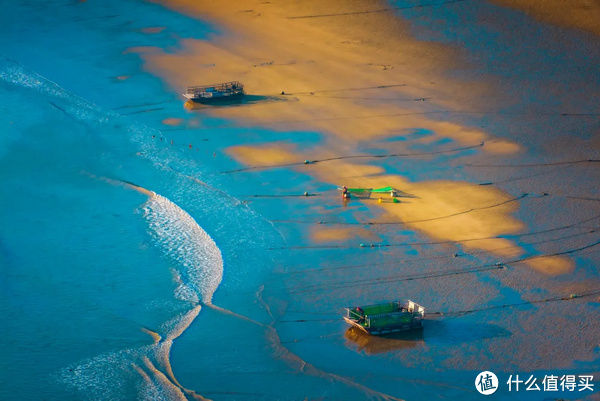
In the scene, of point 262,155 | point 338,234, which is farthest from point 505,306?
point 262,155

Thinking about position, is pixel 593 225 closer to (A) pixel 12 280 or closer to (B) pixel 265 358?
(B) pixel 265 358

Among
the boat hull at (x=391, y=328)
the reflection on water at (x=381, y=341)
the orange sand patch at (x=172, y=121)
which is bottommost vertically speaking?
the reflection on water at (x=381, y=341)

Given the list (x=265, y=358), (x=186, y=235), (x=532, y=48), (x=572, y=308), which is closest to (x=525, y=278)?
(x=572, y=308)

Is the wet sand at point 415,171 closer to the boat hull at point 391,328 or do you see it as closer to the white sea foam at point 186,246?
the boat hull at point 391,328

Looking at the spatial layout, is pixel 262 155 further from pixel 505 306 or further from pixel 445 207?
pixel 505 306

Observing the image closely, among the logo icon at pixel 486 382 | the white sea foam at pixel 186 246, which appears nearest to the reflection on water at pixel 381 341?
the logo icon at pixel 486 382

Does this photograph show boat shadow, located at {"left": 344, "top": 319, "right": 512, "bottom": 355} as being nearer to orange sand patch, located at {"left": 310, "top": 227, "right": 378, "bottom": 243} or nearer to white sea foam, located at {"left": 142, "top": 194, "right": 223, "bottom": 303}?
white sea foam, located at {"left": 142, "top": 194, "right": 223, "bottom": 303}
